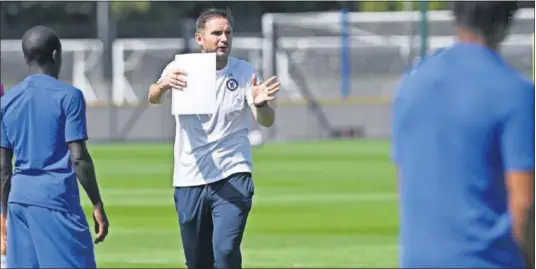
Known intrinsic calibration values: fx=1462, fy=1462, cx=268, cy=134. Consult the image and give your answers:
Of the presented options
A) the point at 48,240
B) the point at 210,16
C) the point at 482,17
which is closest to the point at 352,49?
the point at 210,16

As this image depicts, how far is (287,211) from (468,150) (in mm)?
14352

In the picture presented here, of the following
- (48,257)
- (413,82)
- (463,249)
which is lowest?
(48,257)

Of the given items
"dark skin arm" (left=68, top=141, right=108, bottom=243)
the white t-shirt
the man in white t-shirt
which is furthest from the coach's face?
"dark skin arm" (left=68, top=141, right=108, bottom=243)

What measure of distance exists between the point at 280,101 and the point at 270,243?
25045mm

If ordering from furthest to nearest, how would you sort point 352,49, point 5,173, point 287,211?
point 352,49
point 287,211
point 5,173

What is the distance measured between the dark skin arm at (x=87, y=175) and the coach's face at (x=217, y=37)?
1.33 m

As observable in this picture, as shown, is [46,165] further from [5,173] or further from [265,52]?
[265,52]

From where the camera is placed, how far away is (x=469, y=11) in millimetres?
4648

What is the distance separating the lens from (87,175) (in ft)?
25.6

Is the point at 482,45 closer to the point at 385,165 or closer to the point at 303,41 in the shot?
the point at 385,165

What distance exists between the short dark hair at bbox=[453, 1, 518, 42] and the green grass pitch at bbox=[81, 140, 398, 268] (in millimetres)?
8417

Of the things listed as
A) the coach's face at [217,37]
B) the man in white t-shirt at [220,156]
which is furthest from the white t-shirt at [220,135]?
the coach's face at [217,37]

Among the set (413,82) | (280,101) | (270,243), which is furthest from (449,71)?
(280,101)

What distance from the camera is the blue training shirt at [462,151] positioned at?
4.46 meters
